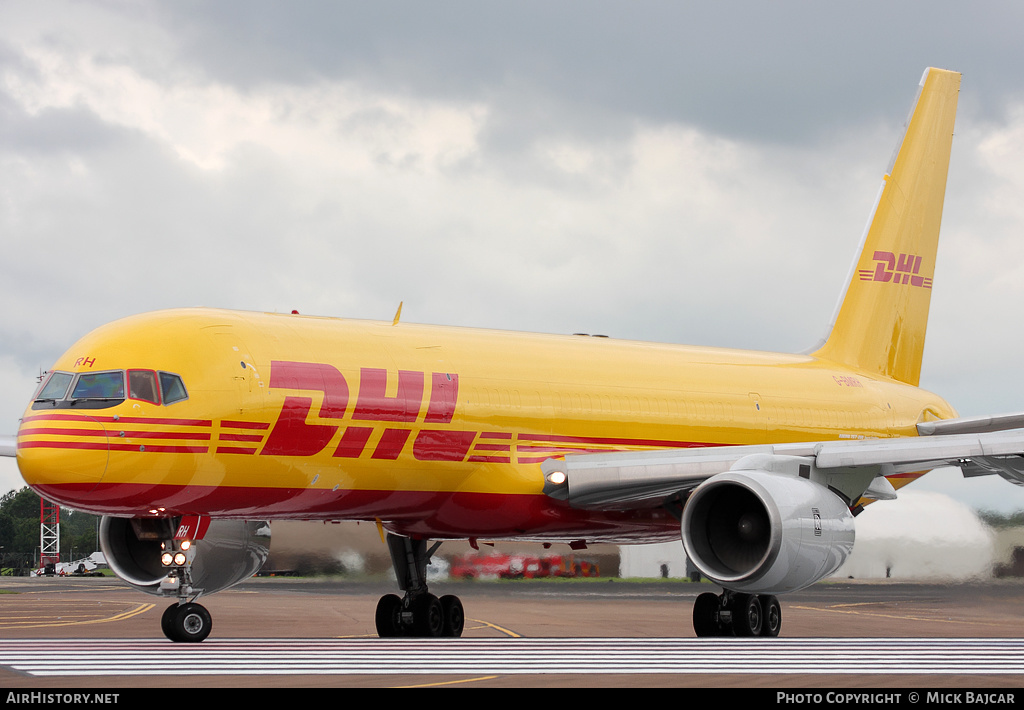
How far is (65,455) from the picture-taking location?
43.2ft

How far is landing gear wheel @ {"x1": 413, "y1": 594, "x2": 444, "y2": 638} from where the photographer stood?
18.4 m

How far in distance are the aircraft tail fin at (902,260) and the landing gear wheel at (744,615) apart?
6180 millimetres

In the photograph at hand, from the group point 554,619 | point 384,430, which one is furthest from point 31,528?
point 384,430

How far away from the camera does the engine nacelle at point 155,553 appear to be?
16.3 m

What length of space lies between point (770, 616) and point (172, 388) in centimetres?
951

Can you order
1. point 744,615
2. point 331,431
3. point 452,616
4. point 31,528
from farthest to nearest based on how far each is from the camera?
1. point 31,528
2. point 452,616
3. point 744,615
4. point 331,431

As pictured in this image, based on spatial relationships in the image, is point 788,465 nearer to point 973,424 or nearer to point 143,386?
point 973,424

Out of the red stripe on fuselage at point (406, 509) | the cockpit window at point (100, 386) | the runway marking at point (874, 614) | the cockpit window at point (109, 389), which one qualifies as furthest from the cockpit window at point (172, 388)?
the runway marking at point (874, 614)

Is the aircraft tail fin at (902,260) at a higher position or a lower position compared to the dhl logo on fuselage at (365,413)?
higher

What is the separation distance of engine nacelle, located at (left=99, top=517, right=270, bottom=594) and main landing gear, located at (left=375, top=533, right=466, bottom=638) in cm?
245

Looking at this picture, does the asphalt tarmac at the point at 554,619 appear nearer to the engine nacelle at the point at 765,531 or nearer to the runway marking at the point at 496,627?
the runway marking at the point at 496,627

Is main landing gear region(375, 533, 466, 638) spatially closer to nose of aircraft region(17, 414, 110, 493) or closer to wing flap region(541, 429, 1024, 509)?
wing flap region(541, 429, 1024, 509)
